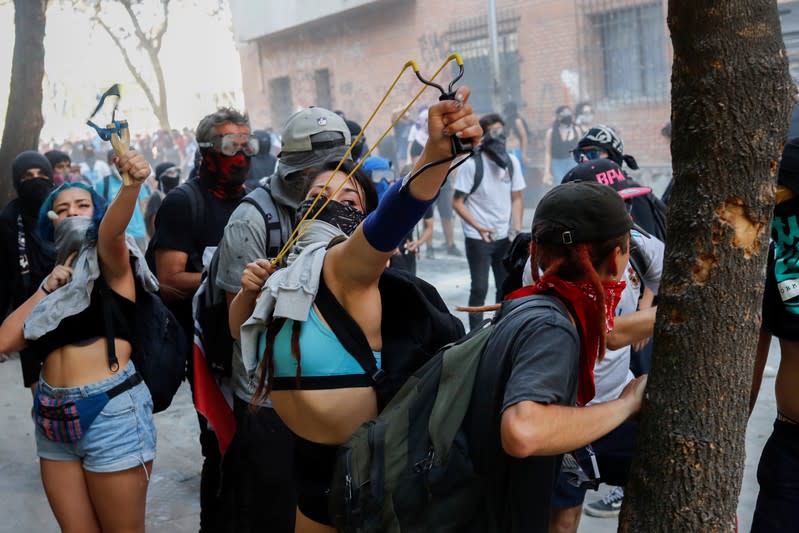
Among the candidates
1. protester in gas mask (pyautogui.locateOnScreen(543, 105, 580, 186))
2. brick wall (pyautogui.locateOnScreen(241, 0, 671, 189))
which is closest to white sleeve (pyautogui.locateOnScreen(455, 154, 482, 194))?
brick wall (pyautogui.locateOnScreen(241, 0, 671, 189))

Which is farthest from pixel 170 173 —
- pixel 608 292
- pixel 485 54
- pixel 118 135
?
pixel 485 54

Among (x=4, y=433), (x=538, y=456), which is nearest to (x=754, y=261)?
(x=538, y=456)

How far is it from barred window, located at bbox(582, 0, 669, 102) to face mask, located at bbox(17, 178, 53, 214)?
12447mm

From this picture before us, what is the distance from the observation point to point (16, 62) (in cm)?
968

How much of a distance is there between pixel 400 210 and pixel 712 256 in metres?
0.71

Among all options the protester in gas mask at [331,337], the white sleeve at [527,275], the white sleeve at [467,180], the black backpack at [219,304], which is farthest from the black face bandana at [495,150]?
the protester in gas mask at [331,337]

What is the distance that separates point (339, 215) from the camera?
2.70 metres

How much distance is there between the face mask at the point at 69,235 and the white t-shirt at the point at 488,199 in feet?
15.4

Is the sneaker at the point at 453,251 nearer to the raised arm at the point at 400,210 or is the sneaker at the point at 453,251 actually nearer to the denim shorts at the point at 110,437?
the denim shorts at the point at 110,437

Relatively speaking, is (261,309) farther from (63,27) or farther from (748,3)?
(63,27)

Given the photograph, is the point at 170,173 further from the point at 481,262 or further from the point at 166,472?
the point at 166,472

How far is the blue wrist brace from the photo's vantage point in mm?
2172

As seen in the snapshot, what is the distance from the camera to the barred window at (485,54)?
1867 cm

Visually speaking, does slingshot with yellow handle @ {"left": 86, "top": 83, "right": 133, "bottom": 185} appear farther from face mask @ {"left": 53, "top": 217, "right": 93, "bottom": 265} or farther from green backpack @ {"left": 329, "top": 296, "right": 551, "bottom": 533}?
green backpack @ {"left": 329, "top": 296, "right": 551, "bottom": 533}
